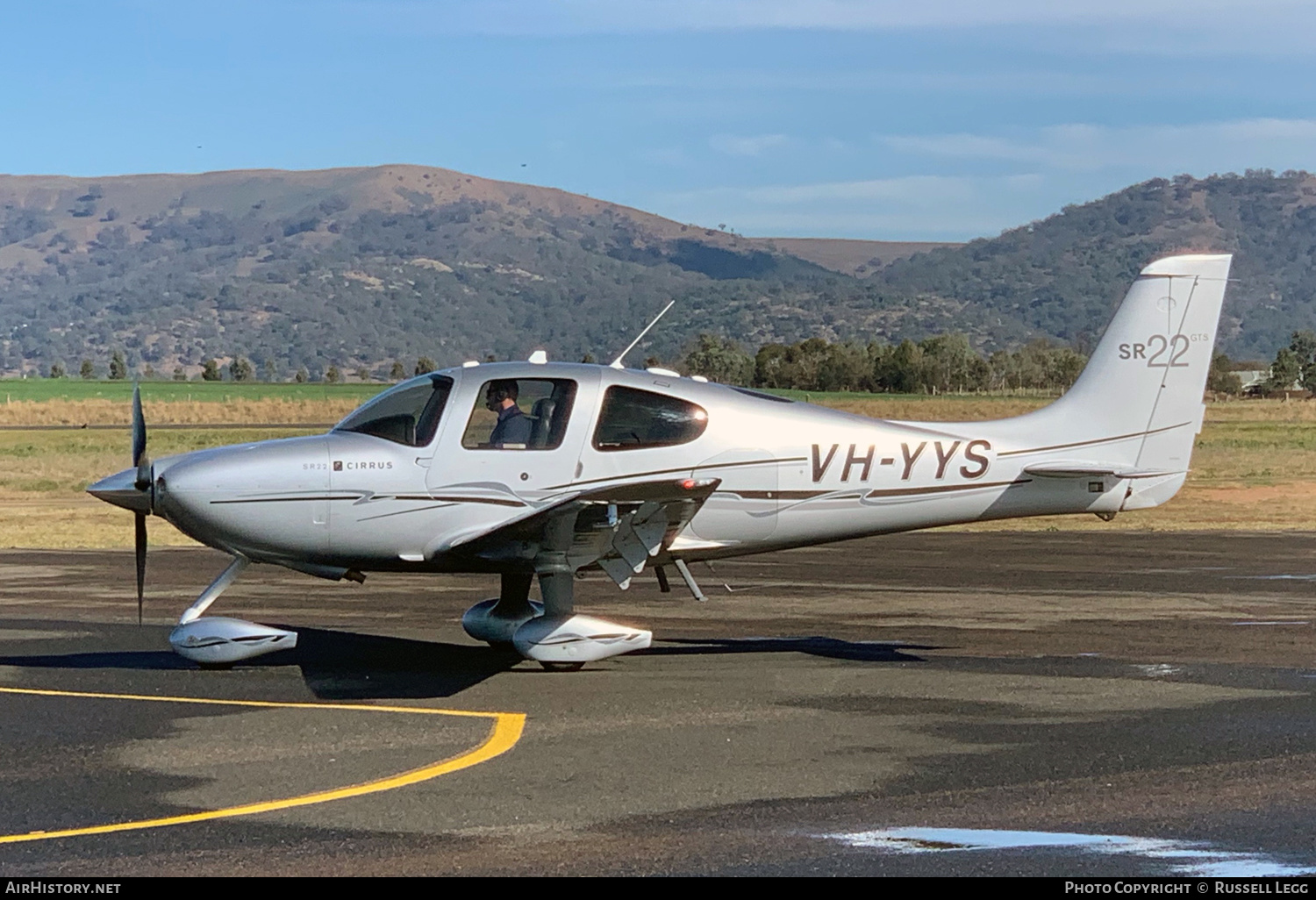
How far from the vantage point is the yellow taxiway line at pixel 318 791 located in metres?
7.88

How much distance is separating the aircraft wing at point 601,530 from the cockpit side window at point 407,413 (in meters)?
0.90

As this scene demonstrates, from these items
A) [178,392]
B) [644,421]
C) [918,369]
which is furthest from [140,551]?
[178,392]

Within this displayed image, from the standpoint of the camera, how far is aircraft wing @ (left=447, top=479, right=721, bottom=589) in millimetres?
11211

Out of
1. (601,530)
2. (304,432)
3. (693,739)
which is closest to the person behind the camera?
(693,739)

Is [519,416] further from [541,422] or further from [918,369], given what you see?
[918,369]

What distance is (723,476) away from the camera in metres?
13.0

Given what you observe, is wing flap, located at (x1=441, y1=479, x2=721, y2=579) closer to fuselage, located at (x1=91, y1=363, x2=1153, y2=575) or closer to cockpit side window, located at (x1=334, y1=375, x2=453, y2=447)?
fuselage, located at (x1=91, y1=363, x2=1153, y2=575)

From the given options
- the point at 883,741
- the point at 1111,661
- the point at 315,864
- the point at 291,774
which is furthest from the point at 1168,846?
the point at 1111,661

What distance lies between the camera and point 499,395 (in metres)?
12.6

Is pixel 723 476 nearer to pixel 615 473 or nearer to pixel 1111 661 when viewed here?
pixel 615 473

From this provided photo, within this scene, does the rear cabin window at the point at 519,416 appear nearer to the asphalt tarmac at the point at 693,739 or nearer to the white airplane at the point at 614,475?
the white airplane at the point at 614,475

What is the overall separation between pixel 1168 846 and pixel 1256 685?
4993 millimetres

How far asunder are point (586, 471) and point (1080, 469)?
4.12 m

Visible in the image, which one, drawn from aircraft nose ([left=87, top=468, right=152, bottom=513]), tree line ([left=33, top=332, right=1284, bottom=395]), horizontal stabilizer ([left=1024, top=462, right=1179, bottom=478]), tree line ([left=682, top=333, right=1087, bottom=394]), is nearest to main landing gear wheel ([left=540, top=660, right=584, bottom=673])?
aircraft nose ([left=87, top=468, right=152, bottom=513])
